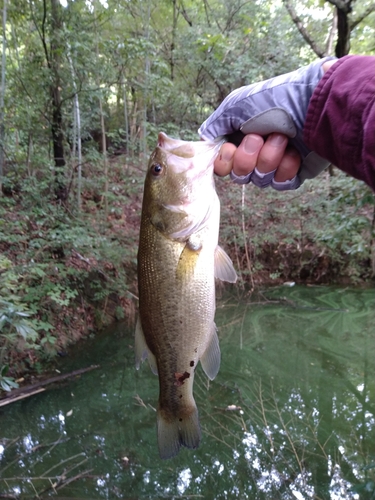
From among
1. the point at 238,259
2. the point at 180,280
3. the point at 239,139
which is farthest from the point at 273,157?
the point at 238,259

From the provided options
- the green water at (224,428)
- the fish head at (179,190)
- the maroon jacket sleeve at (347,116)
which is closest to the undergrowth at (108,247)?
the green water at (224,428)

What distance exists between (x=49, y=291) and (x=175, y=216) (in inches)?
175

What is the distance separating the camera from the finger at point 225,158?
151cm

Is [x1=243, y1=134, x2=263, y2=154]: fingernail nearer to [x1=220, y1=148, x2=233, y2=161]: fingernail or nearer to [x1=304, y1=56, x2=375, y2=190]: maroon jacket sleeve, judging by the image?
[x1=220, y1=148, x2=233, y2=161]: fingernail

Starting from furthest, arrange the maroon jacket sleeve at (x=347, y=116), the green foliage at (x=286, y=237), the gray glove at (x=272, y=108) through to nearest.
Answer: the green foliage at (x=286, y=237) < the gray glove at (x=272, y=108) < the maroon jacket sleeve at (x=347, y=116)

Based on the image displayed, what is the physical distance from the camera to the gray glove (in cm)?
137

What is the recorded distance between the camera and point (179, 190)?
1.59 meters

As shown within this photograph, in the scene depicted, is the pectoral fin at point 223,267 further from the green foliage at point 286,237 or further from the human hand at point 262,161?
the green foliage at point 286,237

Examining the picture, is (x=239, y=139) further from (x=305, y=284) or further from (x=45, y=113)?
(x=305, y=284)

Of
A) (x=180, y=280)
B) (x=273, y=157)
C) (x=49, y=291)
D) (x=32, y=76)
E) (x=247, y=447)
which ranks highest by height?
(x=32, y=76)

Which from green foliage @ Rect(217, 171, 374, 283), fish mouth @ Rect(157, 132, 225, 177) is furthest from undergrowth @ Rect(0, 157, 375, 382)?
fish mouth @ Rect(157, 132, 225, 177)

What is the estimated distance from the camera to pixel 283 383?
17.0ft

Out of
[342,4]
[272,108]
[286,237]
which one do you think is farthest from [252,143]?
[286,237]

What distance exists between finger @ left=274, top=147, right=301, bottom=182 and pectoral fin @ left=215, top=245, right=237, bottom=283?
42cm
